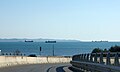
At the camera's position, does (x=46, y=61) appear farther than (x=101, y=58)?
Yes

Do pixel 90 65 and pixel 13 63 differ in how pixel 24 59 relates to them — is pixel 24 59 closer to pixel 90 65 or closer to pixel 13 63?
pixel 13 63

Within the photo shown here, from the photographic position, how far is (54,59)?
253 feet

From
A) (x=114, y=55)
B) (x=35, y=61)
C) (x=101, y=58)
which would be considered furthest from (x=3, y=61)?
(x=114, y=55)

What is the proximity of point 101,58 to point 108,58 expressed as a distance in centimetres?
219

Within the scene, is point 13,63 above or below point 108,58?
below

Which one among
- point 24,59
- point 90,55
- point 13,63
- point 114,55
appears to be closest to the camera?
point 114,55

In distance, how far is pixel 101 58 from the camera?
21.4 m

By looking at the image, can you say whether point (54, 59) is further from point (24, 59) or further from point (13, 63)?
point (13, 63)

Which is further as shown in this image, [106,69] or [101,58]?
[101,58]

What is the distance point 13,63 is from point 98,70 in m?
34.8

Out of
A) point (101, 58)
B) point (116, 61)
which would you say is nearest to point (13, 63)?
point (101, 58)

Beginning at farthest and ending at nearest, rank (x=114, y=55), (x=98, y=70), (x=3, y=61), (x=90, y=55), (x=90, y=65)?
(x=3, y=61), (x=90, y=55), (x=90, y=65), (x=98, y=70), (x=114, y=55)

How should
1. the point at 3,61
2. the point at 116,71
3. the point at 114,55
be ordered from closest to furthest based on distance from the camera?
1. the point at 116,71
2. the point at 114,55
3. the point at 3,61

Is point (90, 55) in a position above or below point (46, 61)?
above
